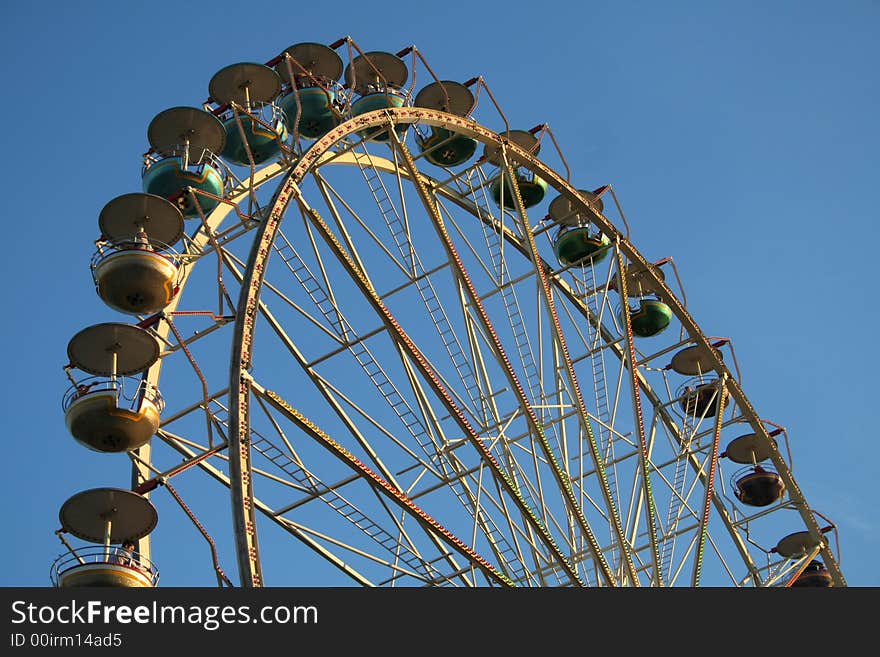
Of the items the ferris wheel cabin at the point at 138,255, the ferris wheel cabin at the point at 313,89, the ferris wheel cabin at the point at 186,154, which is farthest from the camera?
the ferris wheel cabin at the point at 313,89

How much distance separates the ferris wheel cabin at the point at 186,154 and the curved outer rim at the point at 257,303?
492 mm

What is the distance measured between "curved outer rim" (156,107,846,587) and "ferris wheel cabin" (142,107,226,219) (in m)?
0.49

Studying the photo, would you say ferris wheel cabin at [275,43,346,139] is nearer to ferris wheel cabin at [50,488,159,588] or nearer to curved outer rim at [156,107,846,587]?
curved outer rim at [156,107,846,587]

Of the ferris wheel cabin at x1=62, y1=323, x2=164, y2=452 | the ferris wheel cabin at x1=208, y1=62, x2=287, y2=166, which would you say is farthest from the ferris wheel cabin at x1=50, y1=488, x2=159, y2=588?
the ferris wheel cabin at x1=208, y1=62, x2=287, y2=166

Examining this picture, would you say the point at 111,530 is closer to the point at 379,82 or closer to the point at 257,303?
the point at 257,303

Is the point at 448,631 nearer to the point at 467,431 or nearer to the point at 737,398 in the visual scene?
the point at 467,431

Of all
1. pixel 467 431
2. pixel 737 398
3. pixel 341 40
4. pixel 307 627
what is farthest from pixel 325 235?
pixel 737 398

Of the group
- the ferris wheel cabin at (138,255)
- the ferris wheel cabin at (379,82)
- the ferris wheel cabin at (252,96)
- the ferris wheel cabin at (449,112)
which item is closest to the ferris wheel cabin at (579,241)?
the ferris wheel cabin at (449,112)

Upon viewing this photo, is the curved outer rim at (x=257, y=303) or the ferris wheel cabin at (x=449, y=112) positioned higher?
the ferris wheel cabin at (x=449, y=112)

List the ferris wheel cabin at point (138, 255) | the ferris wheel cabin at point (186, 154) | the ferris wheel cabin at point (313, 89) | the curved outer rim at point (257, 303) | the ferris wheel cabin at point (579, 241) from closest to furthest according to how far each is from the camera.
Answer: the curved outer rim at point (257, 303) → the ferris wheel cabin at point (138, 255) → the ferris wheel cabin at point (186, 154) → the ferris wheel cabin at point (313, 89) → the ferris wheel cabin at point (579, 241)

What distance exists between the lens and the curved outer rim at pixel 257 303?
45.8 feet

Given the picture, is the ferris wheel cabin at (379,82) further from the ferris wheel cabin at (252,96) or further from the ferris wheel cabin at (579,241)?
the ferris wheel cabin at (579,241)

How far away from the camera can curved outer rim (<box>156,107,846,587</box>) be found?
13.9 m

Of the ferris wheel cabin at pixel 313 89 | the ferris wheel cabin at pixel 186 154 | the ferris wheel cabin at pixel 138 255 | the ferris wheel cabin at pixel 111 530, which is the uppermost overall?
the ferris wheel cabin at pixel 313 89
